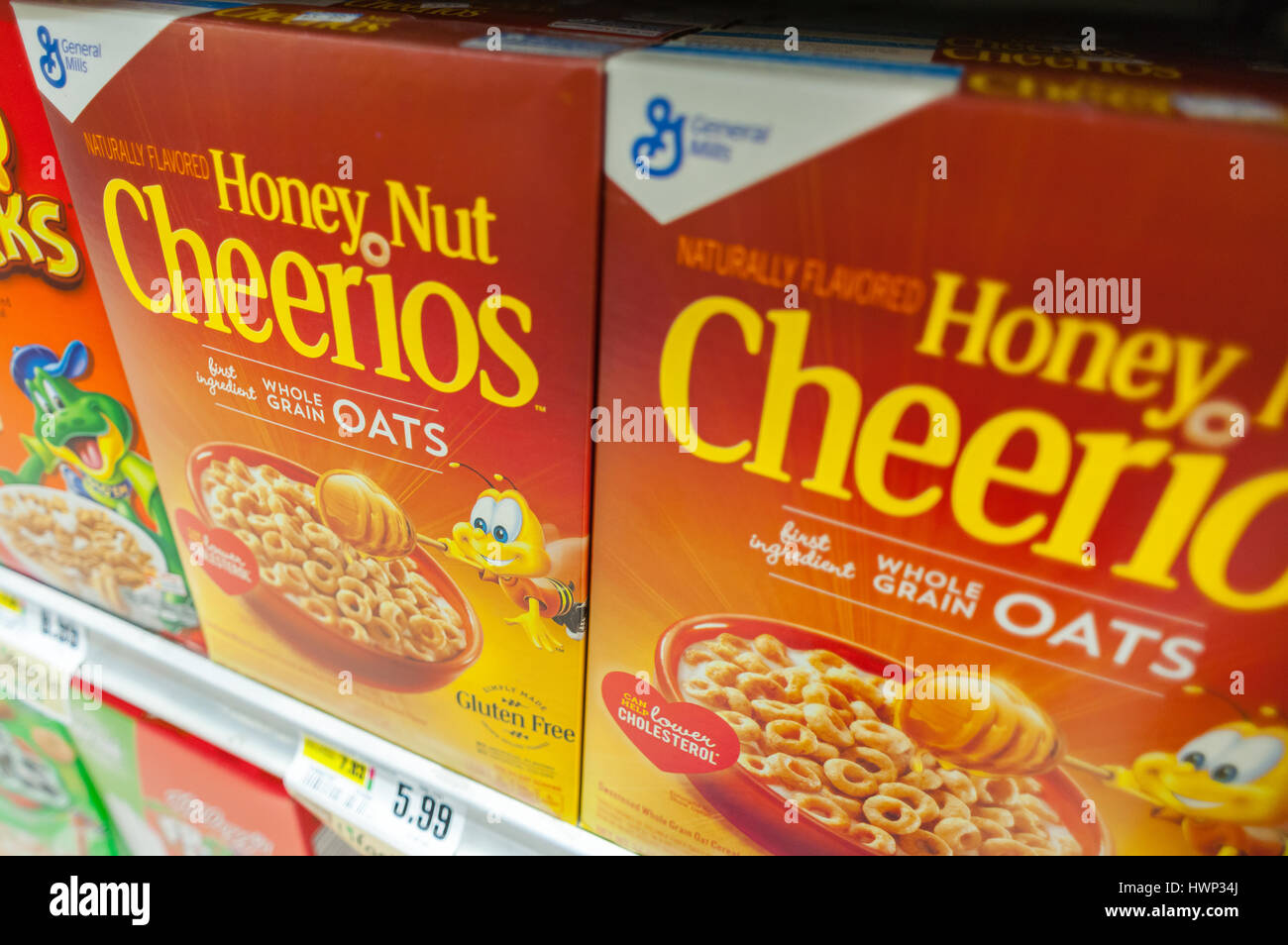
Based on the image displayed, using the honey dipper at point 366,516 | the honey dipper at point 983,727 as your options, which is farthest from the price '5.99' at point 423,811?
the honey dipper at point 983,727

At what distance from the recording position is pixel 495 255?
0.64 m

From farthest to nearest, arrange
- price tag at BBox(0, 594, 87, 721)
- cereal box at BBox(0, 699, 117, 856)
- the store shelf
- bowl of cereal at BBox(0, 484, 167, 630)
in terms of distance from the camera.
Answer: cereal box at BBox(0, 699, 117, 856) < price tag at BBox(0, 594, 87, 721) < bowl of cereal at BBox(0, 484, 167, 630) < the store shelf

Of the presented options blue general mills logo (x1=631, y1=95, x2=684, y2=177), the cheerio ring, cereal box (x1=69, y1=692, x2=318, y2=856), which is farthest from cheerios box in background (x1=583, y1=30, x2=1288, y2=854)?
cereal box (x1=69, y1=692, x2=318, y2=856)

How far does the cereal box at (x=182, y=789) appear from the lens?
1163 millimetres

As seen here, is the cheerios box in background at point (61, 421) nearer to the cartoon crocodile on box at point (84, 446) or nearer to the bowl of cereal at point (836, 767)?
the cartoon crocodile on box at point (84, 446)

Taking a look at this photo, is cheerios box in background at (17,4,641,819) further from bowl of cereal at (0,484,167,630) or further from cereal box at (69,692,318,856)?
cereal box at (69,692,318,856)

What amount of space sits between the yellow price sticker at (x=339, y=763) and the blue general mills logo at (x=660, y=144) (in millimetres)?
856

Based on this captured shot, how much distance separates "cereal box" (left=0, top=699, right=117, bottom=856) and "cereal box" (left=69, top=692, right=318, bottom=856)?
0.08 m

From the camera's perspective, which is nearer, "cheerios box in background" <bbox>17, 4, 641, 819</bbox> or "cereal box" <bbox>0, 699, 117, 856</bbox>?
"cheerios box in background" <bbox>17, 4, 641, 819</bbox>

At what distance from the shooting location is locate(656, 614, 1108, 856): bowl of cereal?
2.31 ft

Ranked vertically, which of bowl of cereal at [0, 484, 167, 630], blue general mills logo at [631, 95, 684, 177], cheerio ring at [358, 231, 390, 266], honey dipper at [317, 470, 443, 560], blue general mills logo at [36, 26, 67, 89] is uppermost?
blue general mills logo at [36, 26, 67, 89]

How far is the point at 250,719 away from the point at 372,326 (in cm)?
70

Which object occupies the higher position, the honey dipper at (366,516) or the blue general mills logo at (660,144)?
the blue general mills logo at (660,144)

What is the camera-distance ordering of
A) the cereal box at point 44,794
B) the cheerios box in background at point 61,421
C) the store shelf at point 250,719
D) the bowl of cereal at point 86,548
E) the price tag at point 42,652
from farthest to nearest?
1. the cereal box at point 44,794
2. the price tag at point 42,652
3. the bowl of cereal at point 86,548
4. the store shelf at point 250,719
5. the cheerios box in background at point 61,421
